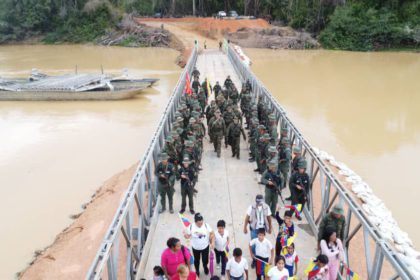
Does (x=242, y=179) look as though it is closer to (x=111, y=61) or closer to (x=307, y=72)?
(x=307, y=72)

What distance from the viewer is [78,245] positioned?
7598 mm

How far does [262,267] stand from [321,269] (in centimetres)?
78

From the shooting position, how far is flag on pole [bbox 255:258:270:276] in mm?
4859

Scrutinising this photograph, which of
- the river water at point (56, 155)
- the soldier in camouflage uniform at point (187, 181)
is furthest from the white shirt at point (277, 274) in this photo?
the river water at point (56, 155)

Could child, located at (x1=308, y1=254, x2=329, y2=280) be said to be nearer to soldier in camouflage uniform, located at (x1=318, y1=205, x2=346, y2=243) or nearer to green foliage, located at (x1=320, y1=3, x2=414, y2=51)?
soldier in camouflage uniform, located at (x1=318, y1=205, x2=346, y2=243)

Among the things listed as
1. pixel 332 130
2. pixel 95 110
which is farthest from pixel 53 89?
pixel 332 130

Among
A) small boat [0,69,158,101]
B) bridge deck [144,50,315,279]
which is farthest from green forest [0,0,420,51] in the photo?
bridge deck [144,50,315,279]

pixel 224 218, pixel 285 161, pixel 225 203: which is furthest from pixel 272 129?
pixel 224 218

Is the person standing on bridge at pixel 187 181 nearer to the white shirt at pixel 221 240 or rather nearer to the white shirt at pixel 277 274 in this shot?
the white shirt at pixel 221 240

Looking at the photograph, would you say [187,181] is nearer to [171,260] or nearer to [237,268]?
[171,260]

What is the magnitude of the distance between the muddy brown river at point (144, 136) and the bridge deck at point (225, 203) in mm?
3303

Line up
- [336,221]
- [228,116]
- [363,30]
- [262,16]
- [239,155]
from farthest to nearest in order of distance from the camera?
[262,16] → [363,30] → [228,116] → [239,155] → [336,221]

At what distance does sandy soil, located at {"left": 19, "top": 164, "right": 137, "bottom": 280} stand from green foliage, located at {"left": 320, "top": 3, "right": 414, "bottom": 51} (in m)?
34.5

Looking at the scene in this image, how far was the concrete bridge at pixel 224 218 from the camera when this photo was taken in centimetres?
447
